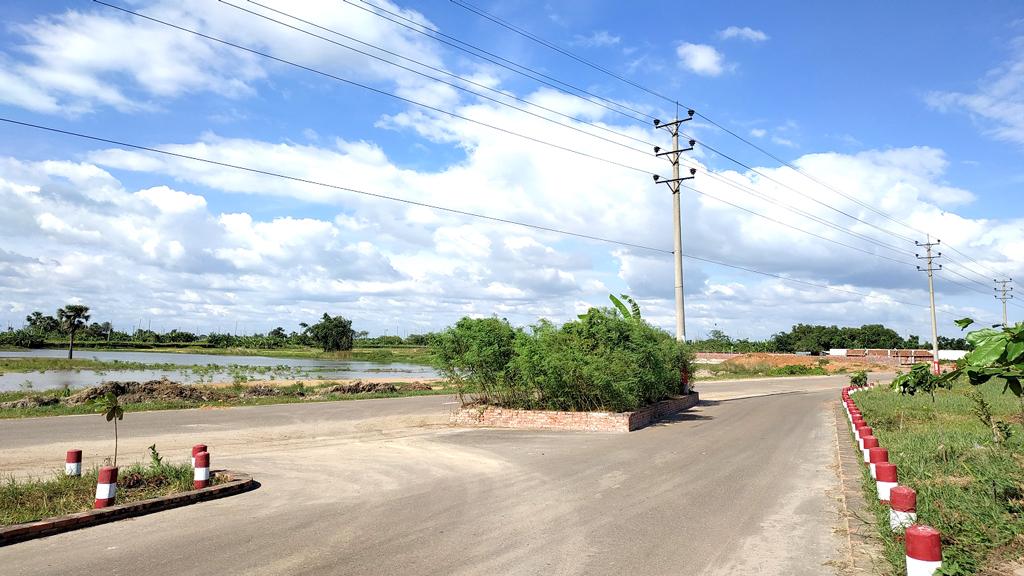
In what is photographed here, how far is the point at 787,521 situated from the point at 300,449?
1016 cm

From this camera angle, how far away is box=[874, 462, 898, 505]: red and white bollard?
7.00 meters

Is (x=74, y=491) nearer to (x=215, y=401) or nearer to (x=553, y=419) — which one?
(x=553, y=419)

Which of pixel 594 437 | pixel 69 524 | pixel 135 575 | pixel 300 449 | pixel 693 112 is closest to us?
pixel 135 575

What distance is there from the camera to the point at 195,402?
25.6m

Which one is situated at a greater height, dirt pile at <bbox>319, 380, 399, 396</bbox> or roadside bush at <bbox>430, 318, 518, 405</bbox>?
roadside bush at <bbox>430, 318, 518, 405</bbox>

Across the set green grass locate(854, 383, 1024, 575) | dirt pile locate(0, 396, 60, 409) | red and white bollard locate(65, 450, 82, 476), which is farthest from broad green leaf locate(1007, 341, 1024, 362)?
dirt pile locate(0, 396, 60, 409)

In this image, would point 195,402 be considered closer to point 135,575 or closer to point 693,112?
point 135,575

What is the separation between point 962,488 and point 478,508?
5.90m

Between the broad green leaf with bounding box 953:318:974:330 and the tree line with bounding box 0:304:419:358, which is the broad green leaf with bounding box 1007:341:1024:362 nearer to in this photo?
the broad green leaf with bounding box 953:318:974:330

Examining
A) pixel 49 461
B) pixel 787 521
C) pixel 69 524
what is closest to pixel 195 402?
pixel 49 461

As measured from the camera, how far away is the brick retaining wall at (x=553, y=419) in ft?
52.7

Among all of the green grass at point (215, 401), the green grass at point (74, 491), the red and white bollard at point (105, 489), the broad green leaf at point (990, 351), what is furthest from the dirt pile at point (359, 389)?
the broad green leaf at point (990, 351)

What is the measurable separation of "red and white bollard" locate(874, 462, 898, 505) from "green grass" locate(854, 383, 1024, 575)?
0.60 feet

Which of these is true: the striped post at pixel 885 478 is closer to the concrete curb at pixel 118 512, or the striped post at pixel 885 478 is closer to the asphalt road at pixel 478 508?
the asphalt road at pixel 478 508
